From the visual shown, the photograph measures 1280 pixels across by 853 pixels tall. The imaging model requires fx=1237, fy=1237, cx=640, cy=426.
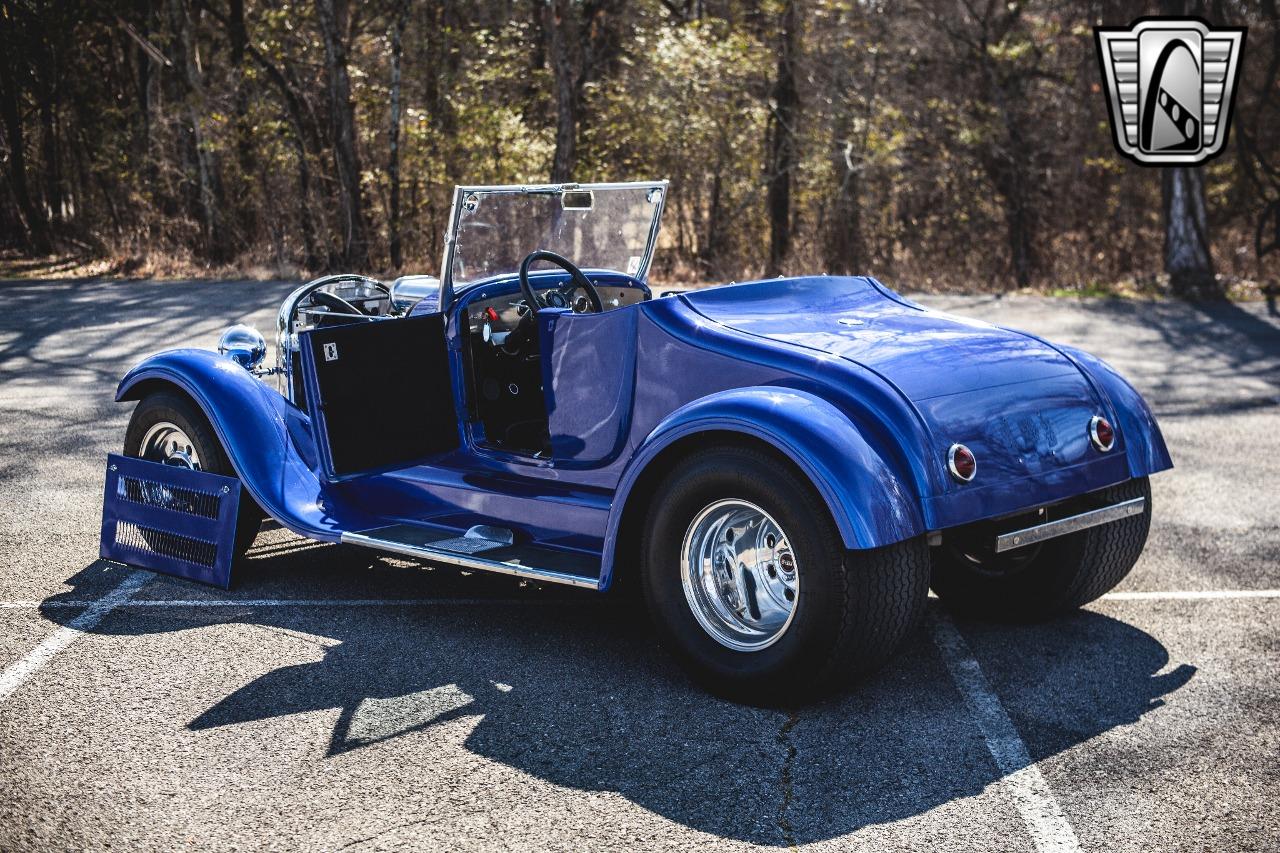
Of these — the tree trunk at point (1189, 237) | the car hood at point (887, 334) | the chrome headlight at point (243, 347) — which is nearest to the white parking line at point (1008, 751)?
the car hood at point (887, 334)

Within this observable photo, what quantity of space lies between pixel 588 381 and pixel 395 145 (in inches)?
533

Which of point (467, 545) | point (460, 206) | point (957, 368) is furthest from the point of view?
point (460, 206)

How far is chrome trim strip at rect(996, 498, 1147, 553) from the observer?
156 inches

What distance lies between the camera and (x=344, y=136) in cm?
1680

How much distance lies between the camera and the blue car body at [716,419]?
389 centimetres

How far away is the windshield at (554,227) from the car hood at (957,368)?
1.15 meters

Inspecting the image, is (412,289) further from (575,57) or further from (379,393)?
(575,57)

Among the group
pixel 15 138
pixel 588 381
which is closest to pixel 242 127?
pixel 15 138

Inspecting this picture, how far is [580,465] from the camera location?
4.84 meters

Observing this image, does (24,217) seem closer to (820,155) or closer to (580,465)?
(820,155)

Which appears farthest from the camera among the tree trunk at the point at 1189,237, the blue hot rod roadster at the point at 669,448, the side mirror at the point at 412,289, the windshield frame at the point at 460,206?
the tree trunk at the point at 1189,237

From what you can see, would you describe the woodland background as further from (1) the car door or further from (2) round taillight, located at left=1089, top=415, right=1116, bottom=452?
(2) round taillight, located at left=1089, top=415, right=1116, bottom=452

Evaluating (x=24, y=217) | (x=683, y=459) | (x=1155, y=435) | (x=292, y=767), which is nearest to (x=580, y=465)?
(x=683, y=459)

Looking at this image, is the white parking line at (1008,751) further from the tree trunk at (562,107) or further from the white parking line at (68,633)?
the tree trunk at (562,107)
